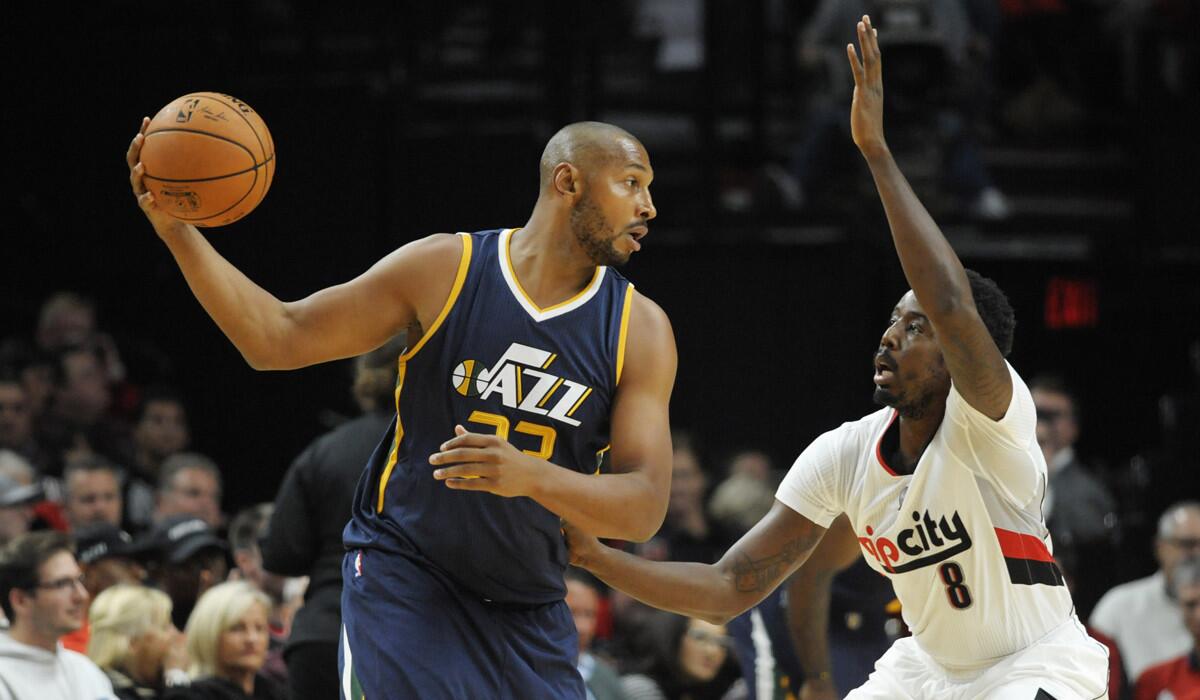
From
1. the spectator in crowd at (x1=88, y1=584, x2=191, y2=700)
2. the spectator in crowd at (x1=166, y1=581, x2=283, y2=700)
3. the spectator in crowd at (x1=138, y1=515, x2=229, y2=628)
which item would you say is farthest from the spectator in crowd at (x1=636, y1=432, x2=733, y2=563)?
the spectator in crowd at (x1=88, y1=584, x2=191, y2=700)

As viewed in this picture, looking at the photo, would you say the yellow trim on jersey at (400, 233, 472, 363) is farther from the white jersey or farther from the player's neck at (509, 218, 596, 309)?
the white jersey

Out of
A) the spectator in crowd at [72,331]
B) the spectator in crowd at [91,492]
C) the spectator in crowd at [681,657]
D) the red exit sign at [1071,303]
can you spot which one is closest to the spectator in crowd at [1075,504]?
the red exit sign at [1071,303]

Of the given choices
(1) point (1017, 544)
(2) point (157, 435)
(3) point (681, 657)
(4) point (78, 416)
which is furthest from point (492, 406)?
(4) point (78, 416)

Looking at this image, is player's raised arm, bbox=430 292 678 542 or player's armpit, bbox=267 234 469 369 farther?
player's armpit, bbox=267 234 469 369

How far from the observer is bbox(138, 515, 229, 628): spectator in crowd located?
831cm

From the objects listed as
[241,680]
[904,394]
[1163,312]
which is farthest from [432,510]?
[1163,312]

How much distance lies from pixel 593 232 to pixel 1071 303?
26.9ft

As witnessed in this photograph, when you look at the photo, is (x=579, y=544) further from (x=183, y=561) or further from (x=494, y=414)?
(x=183, y=561)

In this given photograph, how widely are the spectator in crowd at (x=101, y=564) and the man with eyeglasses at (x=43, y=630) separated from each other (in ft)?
3.49

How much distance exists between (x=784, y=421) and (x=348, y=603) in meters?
7.83

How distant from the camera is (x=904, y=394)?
Result: 5086mm

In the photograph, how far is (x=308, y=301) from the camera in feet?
15.2

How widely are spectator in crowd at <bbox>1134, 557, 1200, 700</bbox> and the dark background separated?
2.20m

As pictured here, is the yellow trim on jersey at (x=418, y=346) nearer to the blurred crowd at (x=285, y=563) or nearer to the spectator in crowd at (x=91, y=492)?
the blurred crowd at (x=285, y=563)
